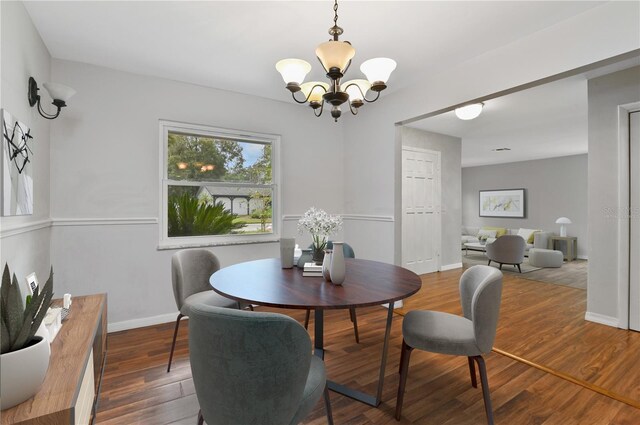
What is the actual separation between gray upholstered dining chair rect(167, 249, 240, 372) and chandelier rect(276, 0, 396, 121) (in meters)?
1.45

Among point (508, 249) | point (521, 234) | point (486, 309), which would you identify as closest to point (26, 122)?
point (486, 309)

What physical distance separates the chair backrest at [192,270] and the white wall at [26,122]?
2.87ft

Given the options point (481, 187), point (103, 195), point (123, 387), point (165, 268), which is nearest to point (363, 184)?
point (165, 268)

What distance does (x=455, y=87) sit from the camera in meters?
2.79

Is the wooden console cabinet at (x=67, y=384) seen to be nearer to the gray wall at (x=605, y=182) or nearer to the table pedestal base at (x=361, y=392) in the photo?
the table pedestal base at (x=361, y=392)

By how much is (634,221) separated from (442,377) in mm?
2508

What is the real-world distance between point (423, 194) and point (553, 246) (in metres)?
4.17

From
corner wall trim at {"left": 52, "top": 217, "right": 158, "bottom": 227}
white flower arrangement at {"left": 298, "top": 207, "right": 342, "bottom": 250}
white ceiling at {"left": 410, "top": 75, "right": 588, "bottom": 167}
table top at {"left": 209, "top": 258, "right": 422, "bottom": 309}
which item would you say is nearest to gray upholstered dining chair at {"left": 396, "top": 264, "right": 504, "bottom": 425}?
table top at {"left": 209, "top": 258, "right": 422, "bottom": 309}

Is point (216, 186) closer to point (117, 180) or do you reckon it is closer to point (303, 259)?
point (117, 180)

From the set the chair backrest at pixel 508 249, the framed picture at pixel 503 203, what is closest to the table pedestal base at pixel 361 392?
the chair backrest at pixel 508 249

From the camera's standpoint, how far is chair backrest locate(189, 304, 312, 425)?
3.19ft

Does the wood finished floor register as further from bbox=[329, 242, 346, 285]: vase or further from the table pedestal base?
bbox=[329, 242, 346, 285]: vase

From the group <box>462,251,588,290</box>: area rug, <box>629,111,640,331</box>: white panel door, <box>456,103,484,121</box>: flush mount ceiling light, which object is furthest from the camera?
<box>462,251,588,290</box>: area rug

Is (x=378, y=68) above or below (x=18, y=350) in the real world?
above
